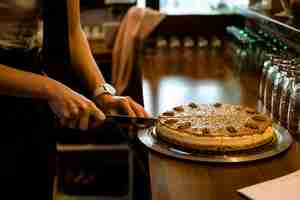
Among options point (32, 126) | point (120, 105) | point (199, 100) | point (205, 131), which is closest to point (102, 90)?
point (120, 105)

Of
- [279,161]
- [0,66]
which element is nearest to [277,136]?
[279,161]

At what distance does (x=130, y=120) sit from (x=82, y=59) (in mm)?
292

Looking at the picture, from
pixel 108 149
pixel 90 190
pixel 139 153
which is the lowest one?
pixel 90 190

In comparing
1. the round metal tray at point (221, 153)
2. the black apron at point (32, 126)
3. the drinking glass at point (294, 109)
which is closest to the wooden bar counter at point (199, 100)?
the round metal tray at point (221, 153)

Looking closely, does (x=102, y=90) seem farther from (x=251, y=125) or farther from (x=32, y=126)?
(x=251, y=125)

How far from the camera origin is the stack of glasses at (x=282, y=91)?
4.34 feet

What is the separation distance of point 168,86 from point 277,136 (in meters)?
0.74

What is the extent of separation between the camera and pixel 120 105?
4.06 feet

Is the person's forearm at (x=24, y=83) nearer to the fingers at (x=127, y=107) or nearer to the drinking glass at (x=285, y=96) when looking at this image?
the fingers at (x=127, y=107)

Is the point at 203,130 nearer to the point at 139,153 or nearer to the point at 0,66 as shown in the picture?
the point at 139,153

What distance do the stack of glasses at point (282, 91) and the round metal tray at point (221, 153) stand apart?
143 millimetres

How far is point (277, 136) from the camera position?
1198 mm

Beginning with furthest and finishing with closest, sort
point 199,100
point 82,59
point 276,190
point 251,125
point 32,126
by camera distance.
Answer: point 199,100 < point 82,59 < point 32,126 < point 251,125 < point 276,190

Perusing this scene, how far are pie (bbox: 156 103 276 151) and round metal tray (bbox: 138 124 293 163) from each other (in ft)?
0.03
